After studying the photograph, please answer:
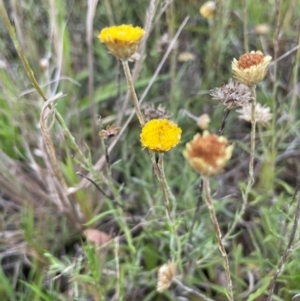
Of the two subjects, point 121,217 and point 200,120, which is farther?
point 200,120

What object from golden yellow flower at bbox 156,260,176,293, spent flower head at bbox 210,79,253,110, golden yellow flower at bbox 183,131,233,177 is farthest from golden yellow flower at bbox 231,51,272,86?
golden yellow flower at bbox 156,260,176,293

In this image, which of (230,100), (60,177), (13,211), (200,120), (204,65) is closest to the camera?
(230,100)

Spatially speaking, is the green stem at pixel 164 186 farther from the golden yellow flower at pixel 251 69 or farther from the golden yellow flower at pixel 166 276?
the golden yellow flower at pixel 251 69

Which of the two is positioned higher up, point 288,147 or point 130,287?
point 288,147

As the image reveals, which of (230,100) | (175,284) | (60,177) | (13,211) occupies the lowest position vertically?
(175,284)

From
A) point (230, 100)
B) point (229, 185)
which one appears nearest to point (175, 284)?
point (229, 185)

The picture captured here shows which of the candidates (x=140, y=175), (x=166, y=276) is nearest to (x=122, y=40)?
(x=166, y=276)

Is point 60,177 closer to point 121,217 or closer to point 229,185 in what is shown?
point 121,217

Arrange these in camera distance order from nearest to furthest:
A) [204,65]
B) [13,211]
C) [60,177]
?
1. [60,177]
2. [13,211]
3. [204,65]
